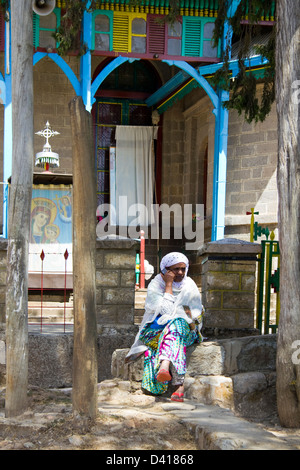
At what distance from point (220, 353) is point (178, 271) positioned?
33.0 inches

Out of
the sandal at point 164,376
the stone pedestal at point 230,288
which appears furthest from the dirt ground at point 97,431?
the stone pedestal at point 230,288

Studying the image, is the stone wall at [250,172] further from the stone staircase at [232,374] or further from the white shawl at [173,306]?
the white shawl at [173,306]

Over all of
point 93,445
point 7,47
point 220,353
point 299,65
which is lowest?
point 93,445

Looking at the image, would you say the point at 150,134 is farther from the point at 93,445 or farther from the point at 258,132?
the point at 93,445

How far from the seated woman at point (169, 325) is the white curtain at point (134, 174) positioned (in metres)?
7.52

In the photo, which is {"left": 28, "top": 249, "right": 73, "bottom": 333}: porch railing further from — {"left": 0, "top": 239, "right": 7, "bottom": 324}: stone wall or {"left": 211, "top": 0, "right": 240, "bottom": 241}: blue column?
{"left": 211, "top": 0, "right": 240, "bottom": 241}: blue column

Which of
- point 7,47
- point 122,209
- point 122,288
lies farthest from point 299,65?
point 122,209

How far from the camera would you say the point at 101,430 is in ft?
12.9

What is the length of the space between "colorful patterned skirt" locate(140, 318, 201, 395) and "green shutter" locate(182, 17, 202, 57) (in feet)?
21.0

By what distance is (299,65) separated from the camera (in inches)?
183

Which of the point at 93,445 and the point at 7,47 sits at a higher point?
the point at 7,47

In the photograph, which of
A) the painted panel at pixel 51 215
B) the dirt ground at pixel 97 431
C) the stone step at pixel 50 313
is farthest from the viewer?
the painted panel at pixel 51 215

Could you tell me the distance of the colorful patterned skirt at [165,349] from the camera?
16.4 feet

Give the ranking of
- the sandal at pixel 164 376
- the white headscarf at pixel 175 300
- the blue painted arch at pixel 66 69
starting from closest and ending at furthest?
the sandal at pixel 164 376
the white headscarf at pixel 175 300
the blue painted arch at pixel 66 69
